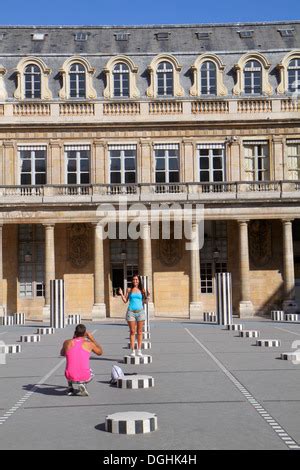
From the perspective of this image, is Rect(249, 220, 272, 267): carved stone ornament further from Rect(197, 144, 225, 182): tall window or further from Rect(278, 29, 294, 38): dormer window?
Rect(278, 29, 294, 38): dormer window

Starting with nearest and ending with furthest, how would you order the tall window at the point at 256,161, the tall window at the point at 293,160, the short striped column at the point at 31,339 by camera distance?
the short striped column at the point at 31,339
the tall window at the point at 293,160
the tall window at the point at 256,161

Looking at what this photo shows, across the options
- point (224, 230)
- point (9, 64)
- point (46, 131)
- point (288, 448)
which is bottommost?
point (288, 448)

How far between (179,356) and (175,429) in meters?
9.95

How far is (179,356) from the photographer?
20141 millimetres

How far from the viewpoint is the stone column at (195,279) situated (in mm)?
41688

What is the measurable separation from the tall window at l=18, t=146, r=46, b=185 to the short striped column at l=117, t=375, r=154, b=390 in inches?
1206

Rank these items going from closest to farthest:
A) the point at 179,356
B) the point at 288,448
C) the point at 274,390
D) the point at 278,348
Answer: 1. the point at 288,448
2. the point at 274,390
3. the point at 179,356
4. the point at 278,348

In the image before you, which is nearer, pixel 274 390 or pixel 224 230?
pixel 274 390

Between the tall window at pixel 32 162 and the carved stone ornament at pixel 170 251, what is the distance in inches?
296

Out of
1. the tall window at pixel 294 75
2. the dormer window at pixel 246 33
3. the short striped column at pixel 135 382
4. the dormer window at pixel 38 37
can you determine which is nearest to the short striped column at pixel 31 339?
the short striped column at pixel 135 382

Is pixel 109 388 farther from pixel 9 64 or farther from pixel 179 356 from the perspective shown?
pixel 9 64

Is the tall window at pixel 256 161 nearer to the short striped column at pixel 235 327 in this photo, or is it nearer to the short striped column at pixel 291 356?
the short striped column at pixel 235 327

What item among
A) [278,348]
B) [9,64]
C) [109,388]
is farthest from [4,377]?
[9,64]

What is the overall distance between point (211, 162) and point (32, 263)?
37.7 feet
